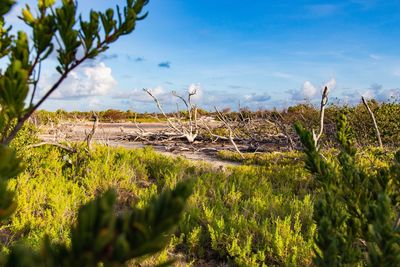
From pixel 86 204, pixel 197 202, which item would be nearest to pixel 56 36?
pixel 86 204

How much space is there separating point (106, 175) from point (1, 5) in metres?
6.05

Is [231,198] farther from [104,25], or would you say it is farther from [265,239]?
[104,25]

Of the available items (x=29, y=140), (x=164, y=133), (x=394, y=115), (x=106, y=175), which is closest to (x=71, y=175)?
(x=106, y=175)

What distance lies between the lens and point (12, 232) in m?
5.42

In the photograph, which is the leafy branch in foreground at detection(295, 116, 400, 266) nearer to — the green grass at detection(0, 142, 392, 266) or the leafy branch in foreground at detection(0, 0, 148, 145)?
the leafy branch in foreground at detection(0, 0, 148, 145)

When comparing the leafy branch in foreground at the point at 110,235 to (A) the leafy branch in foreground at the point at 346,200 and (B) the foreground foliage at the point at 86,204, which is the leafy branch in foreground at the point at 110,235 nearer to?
(B) the foreground foliage at the point at 86,204

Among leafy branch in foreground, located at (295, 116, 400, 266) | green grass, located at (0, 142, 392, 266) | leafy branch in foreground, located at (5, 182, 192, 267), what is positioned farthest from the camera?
green grass, located at (0, 142, 392, 266)

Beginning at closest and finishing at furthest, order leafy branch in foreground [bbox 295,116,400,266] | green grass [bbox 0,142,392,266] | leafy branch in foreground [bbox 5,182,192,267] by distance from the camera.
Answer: leafy branch in foreground [bbox 5,182,192,267] < leafy branch in foreground [bbox 295,116,400,266] < green grass [bbox 0,142,392,266]

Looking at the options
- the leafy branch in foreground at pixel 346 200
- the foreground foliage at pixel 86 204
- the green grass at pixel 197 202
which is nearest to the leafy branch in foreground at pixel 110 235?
the foreground foliage at pixel 86 204

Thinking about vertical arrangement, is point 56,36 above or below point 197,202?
above

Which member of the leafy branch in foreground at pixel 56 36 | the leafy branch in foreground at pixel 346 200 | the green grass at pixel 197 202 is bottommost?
the green grass at pixel 197 202

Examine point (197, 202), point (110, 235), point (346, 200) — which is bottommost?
point (197, 202)

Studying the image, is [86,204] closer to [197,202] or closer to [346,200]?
[346,200]

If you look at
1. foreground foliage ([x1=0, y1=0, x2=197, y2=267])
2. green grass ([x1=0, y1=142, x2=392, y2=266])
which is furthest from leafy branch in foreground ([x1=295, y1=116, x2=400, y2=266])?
green grass ([x1=0, y1=142, x2=392, y2=266])
